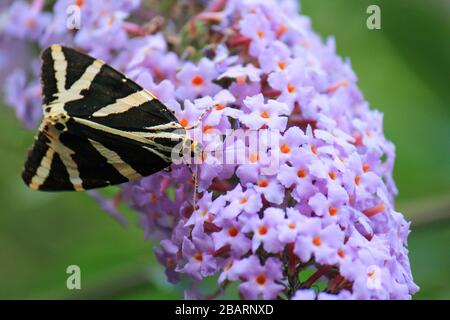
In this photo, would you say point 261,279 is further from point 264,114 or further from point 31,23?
point 31,23

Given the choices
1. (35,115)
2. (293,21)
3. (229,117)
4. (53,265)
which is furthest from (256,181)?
(53,265)

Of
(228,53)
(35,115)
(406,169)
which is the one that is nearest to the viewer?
(228,53)

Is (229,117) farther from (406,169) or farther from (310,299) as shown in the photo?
(406,169)

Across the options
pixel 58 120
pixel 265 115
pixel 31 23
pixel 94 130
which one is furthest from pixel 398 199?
pixel 31 23

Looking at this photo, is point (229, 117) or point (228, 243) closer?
point (228, 243)

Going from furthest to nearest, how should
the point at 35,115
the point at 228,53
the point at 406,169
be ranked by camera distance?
the point at 406,169 < the point at 35,115 < the point at 228,53

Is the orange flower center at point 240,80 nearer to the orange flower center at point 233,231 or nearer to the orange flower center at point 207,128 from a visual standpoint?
the orange flower center at point 207,128

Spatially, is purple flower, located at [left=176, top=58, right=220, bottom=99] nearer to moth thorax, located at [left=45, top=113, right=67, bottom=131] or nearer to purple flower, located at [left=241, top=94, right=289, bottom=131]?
purple flower, located at [left=241, top=94, right=289, bottom=131]

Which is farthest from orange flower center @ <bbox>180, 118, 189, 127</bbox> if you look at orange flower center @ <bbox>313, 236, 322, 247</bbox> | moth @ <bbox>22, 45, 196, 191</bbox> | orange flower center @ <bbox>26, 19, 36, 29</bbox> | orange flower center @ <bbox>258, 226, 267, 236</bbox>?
orange flower center @ <bbox>26, 19, 36, 29</bbox>
